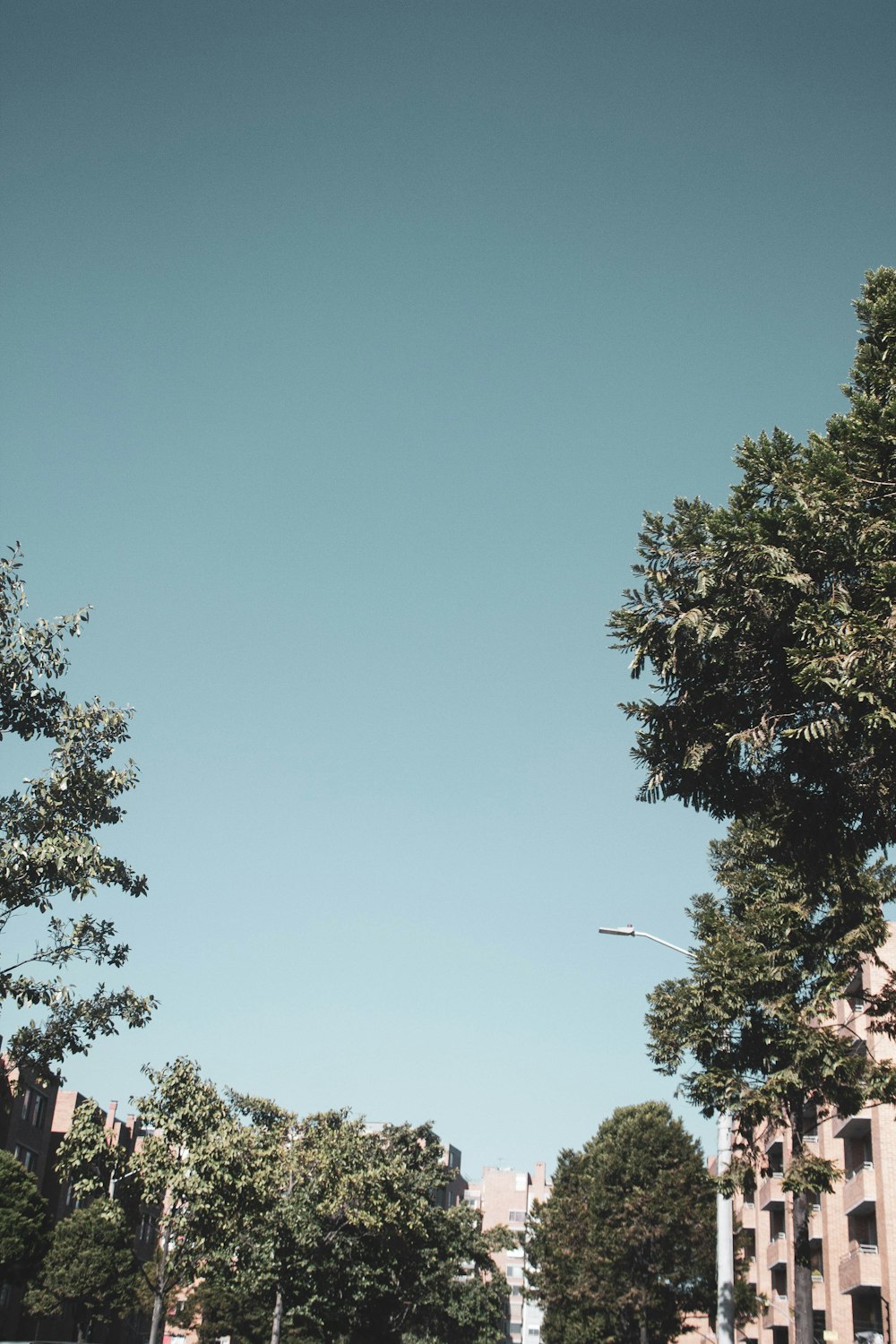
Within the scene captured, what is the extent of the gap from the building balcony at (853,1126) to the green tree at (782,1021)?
17651mm

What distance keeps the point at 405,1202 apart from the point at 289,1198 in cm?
709

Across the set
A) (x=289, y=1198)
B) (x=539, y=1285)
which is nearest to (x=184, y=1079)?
(x=289, y=1198)

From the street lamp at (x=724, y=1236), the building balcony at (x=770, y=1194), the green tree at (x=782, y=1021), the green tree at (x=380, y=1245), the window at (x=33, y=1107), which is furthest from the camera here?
the building balcony at (x=770, y=1194)

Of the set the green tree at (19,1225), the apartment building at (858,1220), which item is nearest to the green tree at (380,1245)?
the green tree at (19,1225)

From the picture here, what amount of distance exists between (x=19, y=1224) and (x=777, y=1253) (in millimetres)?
36528

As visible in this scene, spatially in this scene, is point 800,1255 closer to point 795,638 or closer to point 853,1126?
point 795,638

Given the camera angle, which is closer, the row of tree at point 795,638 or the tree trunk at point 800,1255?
Result: the row of tree at point 795,638

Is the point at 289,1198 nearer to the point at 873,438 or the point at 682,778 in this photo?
the point at 682,778

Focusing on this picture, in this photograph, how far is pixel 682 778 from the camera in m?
17.7

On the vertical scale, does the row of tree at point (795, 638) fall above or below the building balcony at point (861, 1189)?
above

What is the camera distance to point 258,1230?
38.4m

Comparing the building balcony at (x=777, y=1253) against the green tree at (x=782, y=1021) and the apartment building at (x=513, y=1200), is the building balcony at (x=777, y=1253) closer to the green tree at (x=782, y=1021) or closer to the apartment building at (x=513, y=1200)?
the green tree at (x=782, y=1021)

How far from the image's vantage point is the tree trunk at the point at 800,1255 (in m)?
23.2

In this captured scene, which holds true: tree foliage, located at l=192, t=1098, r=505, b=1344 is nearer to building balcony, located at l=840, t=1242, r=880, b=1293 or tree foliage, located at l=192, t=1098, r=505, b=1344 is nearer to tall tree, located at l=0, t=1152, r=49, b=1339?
tall tree, located at l=0, t=1152, r=49, b=1339
